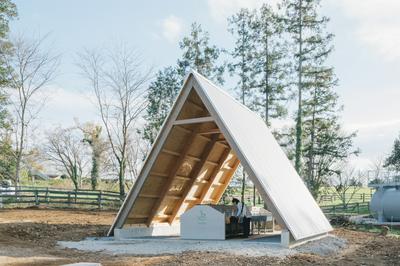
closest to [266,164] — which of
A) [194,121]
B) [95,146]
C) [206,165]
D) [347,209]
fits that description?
[194,121]

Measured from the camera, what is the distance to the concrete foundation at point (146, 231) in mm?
13594

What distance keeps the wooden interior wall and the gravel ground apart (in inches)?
58.1

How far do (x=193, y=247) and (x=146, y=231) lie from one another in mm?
3865

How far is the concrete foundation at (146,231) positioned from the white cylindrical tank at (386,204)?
438 inches

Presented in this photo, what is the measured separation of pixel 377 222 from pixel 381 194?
1457 millimetres

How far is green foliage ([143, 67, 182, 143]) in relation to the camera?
3244 centimetres

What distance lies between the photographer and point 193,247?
11.6 metres

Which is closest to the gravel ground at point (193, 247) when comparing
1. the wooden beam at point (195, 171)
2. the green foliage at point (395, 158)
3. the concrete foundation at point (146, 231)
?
the concrete foundation at point (146, 231)

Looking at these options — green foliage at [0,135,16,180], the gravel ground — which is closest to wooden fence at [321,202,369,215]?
the gravel ground

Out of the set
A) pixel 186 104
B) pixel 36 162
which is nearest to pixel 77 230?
pixel 186 104

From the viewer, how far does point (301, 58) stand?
2819cm

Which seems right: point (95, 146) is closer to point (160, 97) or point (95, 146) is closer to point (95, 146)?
point (95, 146)

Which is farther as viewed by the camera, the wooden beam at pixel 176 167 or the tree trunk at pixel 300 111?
the tree trunk at pixel 300 111

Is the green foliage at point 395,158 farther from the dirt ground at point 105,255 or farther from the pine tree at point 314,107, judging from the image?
the dirt ground at point 105,255
